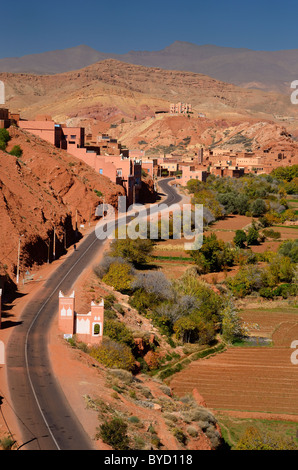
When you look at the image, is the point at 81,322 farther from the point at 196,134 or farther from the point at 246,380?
the point at 196,134

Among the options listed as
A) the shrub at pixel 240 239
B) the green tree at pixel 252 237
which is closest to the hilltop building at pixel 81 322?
the shrub at pixel 240 239

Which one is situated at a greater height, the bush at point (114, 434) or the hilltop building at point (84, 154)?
the hilltop building at point (84, 154)

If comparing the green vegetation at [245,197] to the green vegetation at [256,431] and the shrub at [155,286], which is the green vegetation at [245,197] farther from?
the green vegetation at [256,431]

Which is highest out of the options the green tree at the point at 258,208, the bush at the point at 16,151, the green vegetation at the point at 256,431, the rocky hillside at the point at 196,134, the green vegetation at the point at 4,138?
the rocky hillside at the point at 196,134

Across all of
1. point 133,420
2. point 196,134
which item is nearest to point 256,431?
point 133,420

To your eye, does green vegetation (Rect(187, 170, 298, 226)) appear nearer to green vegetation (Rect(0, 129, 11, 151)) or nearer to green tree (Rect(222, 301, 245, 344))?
green vegetation (Rect(0, 129, 11, 151))

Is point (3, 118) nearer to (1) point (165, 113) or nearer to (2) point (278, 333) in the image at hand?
(2) point (278, 333)


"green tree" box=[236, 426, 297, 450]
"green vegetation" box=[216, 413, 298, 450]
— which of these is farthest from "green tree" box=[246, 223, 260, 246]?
"green tree" box=[236, 426, 297, 450]
